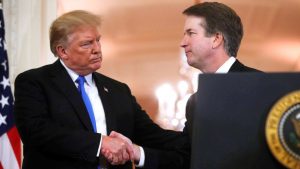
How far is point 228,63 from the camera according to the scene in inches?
77.5

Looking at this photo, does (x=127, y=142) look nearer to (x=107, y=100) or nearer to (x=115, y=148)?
(x=115, y=148)

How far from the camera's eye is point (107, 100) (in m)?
2.00

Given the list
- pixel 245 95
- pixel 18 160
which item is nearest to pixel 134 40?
pixel 18 160

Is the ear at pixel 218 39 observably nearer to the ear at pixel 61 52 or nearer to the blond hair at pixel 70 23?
the blond hair at pixel 70 23

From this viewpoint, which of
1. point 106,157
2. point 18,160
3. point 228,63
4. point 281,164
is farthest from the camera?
point 18,160

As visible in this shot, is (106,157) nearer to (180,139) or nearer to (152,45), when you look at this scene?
(180,139)

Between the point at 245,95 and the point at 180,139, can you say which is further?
the point at 180,139

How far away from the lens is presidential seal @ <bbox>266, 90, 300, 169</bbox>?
75 centimetres

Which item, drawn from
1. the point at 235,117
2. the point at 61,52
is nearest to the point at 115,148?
the point at 61,52

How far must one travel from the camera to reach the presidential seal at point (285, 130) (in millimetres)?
752

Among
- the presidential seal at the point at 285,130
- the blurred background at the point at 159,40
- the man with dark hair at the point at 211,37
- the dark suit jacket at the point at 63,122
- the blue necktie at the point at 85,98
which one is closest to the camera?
the presidential seal at the point at 285,130

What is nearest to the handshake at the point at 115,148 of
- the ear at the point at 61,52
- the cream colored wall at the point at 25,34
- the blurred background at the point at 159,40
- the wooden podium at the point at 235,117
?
the ear at the point at 61,52

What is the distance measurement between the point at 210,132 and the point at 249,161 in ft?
0.26

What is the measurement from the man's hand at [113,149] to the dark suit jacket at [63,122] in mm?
32
